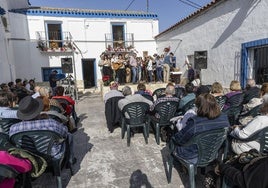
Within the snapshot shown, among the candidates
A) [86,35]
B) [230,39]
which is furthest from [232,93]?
A: [86,35]

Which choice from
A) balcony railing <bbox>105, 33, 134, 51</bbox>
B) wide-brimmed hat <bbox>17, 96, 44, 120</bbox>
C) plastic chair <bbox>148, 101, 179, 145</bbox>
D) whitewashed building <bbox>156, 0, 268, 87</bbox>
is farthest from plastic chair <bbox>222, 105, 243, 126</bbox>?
balcony railing <bbox>105, 33, 134, 51</bbox>

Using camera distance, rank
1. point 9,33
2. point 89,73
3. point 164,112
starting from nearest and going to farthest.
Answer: point 164,112
point 9,33
point 89,73

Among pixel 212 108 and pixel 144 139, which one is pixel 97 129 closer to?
pixel 144 139

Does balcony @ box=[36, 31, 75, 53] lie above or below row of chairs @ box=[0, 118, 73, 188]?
above

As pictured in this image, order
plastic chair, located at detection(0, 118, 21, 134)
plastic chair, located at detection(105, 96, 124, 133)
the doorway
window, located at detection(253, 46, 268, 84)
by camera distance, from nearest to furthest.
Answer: plastic chair, located at detection(0, 118, 21, 134)
plastic chair, located at detection(105, 96, 124, 133)
window, located at detection(253, 46, 268, 84)
the doorway

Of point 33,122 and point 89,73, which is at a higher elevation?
point 89,73

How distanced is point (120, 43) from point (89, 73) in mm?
2838

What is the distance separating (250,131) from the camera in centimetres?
222

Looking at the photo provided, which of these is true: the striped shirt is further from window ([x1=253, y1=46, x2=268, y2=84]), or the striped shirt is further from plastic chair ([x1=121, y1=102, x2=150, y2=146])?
window ([x1=253, y1=46, x2=268, y2=84])

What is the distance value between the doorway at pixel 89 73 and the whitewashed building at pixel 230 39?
6.46 m

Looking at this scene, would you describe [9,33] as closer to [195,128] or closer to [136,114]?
[136,114]

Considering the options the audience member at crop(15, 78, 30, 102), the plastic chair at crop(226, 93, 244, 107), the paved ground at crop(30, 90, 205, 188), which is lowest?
the paved ground at crop(30, 90, 205, 188)

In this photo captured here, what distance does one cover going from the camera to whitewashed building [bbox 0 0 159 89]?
11.5 metres

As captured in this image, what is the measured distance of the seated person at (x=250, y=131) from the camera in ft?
7.15
